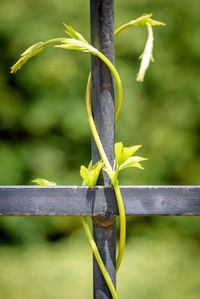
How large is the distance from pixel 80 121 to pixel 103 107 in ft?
3.57

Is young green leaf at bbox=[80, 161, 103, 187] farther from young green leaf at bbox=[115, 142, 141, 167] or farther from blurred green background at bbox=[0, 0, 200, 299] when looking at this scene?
blurred green background at bbox=[0, 0, 200, 299]

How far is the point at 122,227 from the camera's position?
0.36 m

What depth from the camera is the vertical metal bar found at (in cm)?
38

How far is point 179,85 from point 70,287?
1024 millimetres

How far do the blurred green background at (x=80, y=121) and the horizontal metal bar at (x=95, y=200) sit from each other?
1096 millimetres

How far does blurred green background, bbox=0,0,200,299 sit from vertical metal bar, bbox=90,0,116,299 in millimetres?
1071

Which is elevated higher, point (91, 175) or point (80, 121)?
point (91, 175)

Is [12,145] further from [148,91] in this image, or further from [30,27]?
[148,91]

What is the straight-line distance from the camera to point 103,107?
0.38 meters

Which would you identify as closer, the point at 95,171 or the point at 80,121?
the point at 95,171

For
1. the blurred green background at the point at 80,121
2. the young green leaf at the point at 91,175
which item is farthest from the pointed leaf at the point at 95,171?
the blurred green background at the point at 80,121

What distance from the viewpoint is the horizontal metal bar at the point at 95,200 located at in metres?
0.37

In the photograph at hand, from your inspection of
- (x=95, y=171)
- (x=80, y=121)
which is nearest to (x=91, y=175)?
(x=95, y=171)

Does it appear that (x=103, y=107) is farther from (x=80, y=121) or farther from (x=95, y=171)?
(x=80, y=121)
